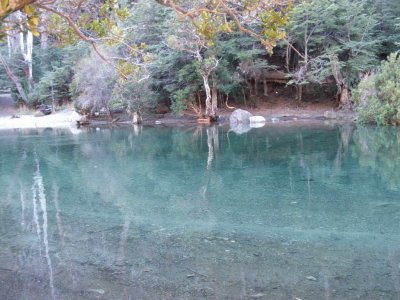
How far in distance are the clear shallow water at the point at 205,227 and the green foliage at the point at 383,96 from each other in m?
6.73

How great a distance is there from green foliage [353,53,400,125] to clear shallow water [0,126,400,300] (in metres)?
6.73

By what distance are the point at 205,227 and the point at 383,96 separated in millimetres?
15316

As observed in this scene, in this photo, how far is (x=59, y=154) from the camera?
14047 mm

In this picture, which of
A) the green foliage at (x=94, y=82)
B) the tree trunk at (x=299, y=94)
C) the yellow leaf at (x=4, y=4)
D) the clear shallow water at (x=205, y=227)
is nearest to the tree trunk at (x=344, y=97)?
the tree trunk at (x=299, y=94)

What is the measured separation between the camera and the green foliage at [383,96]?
1784cm

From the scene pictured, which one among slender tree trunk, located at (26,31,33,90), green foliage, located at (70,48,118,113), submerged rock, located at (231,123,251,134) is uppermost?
slender tree trunk, located at (26,31,33,90)

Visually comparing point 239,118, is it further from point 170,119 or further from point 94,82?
point 94,82

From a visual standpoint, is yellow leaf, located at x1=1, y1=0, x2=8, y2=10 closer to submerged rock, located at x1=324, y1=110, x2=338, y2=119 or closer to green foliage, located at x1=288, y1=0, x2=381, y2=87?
green foliage, located at x1=288, y1=0, x2=381, y2=87

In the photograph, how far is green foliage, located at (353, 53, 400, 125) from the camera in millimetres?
17844

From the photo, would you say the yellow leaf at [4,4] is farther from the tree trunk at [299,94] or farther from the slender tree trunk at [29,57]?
the slender tree trunk at [29,57]

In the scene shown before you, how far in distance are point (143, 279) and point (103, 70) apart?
21765 mm

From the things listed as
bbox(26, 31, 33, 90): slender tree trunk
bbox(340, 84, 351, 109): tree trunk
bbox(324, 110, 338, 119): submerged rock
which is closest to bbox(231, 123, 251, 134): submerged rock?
bbox(324, 110, 338, 119): submerged rock

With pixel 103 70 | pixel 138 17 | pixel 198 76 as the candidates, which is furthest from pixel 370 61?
pixel 103 70

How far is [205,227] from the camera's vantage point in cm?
575
